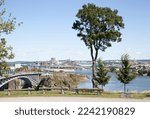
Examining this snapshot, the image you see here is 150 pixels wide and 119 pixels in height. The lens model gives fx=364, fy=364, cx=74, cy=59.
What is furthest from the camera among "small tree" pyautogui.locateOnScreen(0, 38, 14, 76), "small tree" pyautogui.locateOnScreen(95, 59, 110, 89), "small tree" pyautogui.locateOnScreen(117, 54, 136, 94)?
"small tree" pyautogui.locateOnScreen(95, 59, 110, 89)

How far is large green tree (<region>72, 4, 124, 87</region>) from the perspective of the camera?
4950 centimetres

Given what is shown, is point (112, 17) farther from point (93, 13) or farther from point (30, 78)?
point (30, 78)

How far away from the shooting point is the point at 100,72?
156 feet

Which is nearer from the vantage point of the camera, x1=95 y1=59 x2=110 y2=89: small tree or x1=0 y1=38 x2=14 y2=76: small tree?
x1=0 y1=38 x2=14 y2=76: small tree

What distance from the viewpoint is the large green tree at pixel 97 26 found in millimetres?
49500

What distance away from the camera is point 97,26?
4966cm

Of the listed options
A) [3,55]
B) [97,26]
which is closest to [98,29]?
[97,26]

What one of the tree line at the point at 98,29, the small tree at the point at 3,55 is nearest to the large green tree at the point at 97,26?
the tree line at the point at 98,29

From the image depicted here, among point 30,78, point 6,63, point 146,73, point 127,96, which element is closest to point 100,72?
point 127,96

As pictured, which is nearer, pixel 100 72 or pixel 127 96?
pixel 127 96

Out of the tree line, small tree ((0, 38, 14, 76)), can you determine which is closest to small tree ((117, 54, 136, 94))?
the tree line

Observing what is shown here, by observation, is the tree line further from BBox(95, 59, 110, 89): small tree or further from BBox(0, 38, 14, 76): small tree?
BBox(0, 38, 14, 76): small tree

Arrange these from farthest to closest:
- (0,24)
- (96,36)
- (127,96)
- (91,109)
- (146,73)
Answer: (146,73)
(96,36)
(127,96)
(0,24)
(91,109)

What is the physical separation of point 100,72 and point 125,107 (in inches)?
1154
